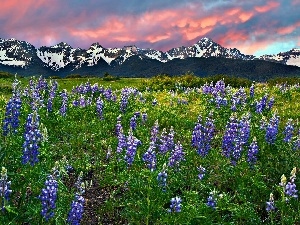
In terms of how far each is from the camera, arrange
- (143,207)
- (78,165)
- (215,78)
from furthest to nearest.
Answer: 1. (215,78)
2. (78,165)
3. (143,207)

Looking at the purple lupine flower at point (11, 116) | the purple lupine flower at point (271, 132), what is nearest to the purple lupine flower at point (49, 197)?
the purple lupine flower at point (11, 116)

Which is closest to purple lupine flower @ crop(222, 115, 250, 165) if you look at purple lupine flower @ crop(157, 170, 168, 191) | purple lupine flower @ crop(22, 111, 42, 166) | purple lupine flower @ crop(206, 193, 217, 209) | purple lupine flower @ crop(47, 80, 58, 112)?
purple lupine flower @ crop(206, 193, 217, 209)

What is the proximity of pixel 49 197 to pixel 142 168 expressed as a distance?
115 inches

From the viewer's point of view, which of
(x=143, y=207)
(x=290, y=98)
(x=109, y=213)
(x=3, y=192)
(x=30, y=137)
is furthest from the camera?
(x=290, y=98)

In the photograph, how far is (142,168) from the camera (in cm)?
754

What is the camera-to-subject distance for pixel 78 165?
26.9ft

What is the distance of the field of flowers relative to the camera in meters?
5.38

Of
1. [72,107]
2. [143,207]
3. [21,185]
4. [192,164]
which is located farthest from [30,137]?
[72,107]

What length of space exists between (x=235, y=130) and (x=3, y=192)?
444 cm

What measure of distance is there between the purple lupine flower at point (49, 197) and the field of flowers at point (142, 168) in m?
0.01

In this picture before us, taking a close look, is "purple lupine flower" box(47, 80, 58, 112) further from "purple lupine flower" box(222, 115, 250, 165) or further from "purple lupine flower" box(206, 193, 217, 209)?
"purple lupine flower" box(206, 193, 217, 209)

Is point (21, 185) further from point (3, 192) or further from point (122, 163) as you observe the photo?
point (122, 163)

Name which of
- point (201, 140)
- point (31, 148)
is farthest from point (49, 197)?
point (201, 140)

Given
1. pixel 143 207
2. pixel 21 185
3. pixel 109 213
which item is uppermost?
pixel 21 185
